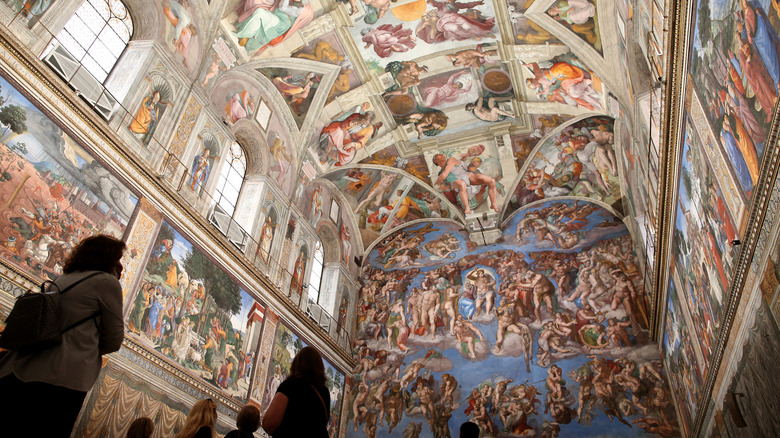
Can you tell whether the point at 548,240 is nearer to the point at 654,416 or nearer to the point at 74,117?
the point at 654,416

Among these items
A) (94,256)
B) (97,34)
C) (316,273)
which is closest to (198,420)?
(94,256)

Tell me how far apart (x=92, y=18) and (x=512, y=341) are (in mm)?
12312

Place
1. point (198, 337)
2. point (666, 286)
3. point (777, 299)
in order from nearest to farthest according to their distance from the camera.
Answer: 1. point (777, 299)
2. point (198, 337)
3. point (666, 286)

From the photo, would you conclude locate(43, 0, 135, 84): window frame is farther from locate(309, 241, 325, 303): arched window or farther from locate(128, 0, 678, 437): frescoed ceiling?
locate(309, 241, 325, 303): arched window

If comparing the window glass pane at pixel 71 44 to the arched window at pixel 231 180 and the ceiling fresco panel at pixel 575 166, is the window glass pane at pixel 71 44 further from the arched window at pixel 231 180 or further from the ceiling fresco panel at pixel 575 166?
the ceiling fresco panel at pixel 575 166

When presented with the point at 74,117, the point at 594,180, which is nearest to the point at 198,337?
the point at 74,117

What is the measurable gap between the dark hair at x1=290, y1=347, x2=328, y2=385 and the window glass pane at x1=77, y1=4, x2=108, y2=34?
8.05m

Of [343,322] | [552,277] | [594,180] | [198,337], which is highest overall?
[594,180]

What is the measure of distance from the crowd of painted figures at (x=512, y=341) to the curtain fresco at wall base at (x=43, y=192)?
9.37m

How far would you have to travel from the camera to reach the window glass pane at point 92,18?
9.09m

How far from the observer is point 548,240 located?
16859 millimetres

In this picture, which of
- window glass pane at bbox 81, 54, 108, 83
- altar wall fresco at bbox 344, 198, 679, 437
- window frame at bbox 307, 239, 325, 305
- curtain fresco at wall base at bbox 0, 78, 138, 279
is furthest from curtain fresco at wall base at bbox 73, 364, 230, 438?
altar wall fresco at bbox 344, 198, 679, 437

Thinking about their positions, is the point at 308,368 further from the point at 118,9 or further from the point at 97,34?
the point at 118,9

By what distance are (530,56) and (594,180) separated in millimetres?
4599
